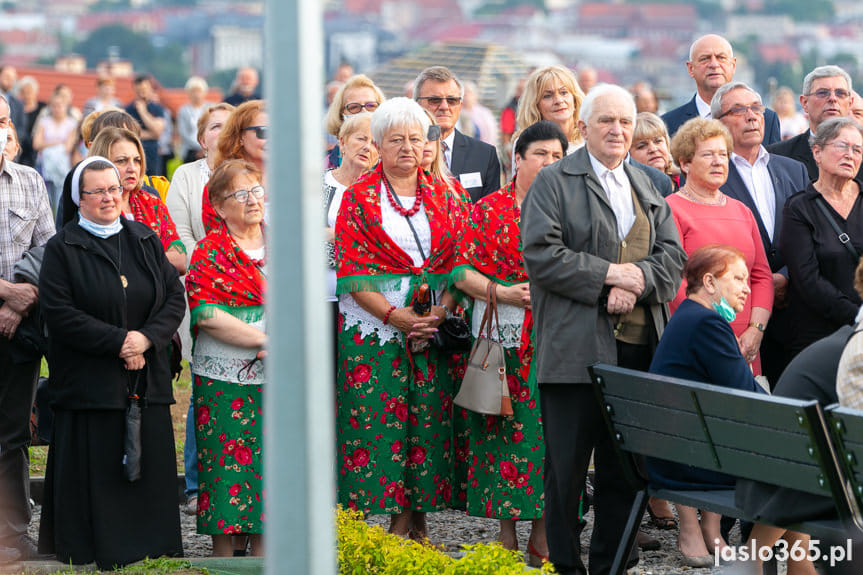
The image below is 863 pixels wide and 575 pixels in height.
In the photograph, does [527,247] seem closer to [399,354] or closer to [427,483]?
[399,354]

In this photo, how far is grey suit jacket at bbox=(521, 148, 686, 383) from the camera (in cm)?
559

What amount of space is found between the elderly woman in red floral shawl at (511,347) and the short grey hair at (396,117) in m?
0.51

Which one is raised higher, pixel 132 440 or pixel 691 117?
pixel 691 117

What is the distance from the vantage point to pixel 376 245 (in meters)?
6.36

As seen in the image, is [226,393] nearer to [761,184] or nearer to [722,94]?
[761,184]

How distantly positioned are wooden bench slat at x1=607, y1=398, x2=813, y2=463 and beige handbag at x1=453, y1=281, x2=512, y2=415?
0.82 meters

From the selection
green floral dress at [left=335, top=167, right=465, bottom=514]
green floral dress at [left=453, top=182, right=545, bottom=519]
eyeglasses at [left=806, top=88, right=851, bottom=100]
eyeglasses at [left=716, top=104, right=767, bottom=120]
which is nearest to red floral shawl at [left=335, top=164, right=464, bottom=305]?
green floral dress at [left=335, top=167, right=465, bottom=514]

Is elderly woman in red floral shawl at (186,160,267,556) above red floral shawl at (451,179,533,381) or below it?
below

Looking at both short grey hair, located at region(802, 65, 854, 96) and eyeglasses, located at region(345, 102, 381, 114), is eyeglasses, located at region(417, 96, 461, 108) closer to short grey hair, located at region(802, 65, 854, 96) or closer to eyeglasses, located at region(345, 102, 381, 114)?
eyeglasses, located at region(345, 102, 381, 114)

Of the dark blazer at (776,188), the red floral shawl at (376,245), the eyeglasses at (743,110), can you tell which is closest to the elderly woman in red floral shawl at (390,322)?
the red floral shawl at (376,245)

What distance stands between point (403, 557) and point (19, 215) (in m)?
2.97

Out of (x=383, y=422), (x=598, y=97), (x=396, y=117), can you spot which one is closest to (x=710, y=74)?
(x=598, y=97)

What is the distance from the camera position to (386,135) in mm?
6422

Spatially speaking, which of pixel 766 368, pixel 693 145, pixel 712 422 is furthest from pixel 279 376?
pixel 766 368
